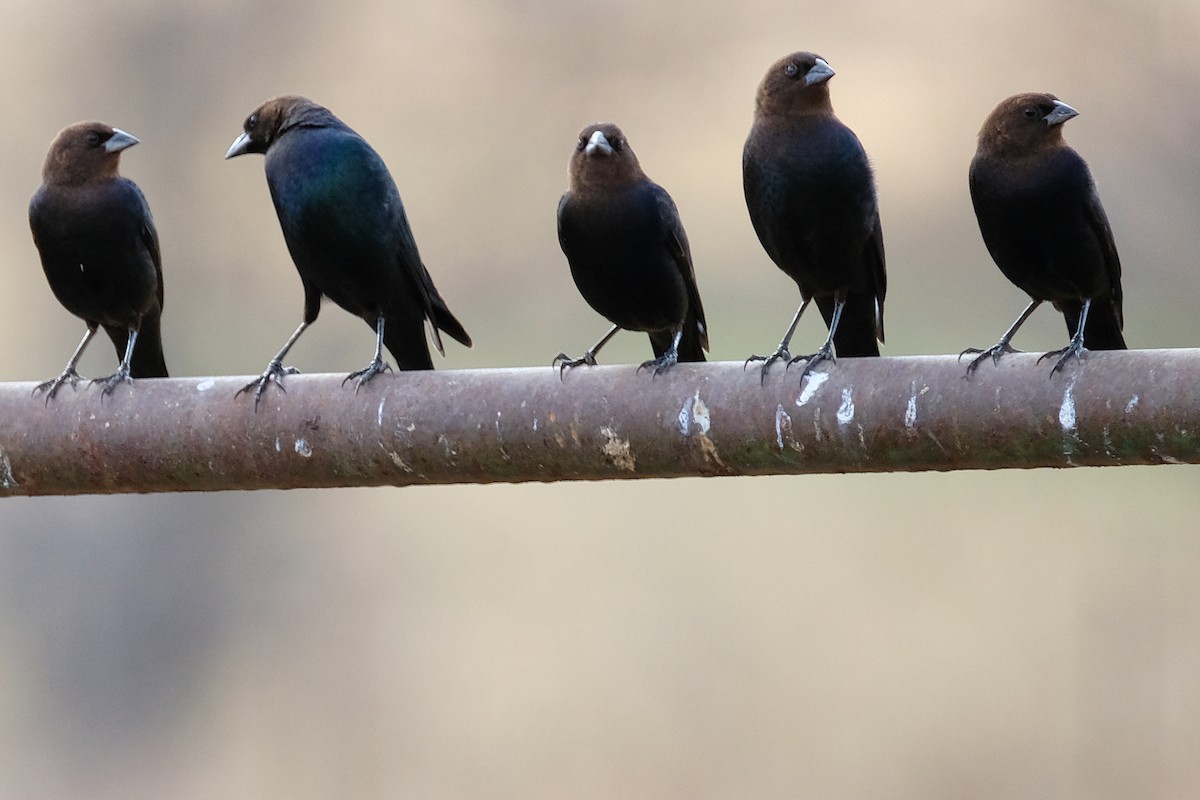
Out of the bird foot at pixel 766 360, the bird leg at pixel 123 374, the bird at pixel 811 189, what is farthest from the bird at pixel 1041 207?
the bird leg at pixel 123 374

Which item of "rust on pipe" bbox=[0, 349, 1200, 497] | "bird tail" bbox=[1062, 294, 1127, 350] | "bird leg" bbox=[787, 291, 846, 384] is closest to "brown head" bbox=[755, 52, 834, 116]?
"bird leg" bbox=[787, 291, 846, 384]

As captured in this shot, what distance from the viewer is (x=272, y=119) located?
13.0 ft

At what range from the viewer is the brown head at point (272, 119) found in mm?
3924

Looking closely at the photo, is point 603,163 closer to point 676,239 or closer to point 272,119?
point 676,239

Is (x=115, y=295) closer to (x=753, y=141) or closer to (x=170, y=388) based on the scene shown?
(x=170, y=388)

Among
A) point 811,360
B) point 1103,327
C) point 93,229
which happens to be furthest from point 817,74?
point 93,229

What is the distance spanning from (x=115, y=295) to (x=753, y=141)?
1820mm

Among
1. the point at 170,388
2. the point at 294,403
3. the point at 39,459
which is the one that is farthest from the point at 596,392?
the point at 39,459

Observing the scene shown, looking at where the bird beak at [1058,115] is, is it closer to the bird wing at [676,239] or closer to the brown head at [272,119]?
the bird wing at [676,239]

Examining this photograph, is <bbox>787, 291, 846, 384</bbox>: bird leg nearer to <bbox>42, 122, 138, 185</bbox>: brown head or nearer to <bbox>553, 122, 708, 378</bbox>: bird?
<bbox>553, 122, 708, 378</bbox>: bird

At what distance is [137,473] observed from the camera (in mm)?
2865

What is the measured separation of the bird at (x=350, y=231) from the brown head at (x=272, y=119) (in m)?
0.03

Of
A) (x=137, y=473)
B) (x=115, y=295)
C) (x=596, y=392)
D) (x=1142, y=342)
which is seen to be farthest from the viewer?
(x=1142, y=342)

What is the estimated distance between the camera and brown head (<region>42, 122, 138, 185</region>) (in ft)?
13.4
